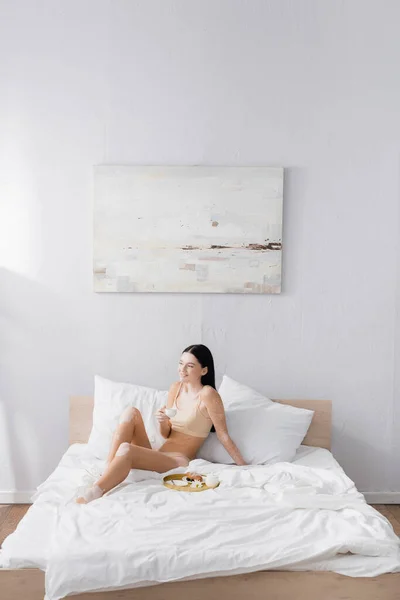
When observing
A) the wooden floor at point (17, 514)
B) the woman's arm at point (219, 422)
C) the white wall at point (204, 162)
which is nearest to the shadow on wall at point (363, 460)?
the white wall at point (204, 162)

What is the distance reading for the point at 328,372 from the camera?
3.95 m

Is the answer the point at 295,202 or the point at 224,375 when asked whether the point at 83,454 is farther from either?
the point at 295,202

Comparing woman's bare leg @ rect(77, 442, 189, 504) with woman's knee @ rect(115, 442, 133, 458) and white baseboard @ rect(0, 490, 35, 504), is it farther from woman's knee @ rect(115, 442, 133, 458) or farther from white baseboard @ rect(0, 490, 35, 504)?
white baseboard @ rect(0, 490, 35, 504)

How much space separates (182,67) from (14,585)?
2666mm

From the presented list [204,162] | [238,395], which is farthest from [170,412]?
[204,162]

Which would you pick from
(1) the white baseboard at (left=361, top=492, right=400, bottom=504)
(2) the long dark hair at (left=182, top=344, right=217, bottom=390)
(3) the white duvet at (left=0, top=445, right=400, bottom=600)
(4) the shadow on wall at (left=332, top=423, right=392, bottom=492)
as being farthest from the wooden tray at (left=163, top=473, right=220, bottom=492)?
(1) the white baseboard at (left=361, top=492, right=400, bottom=504)

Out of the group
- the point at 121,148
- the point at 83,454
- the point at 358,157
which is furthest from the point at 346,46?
the point at 83,454

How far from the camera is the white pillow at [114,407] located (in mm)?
3516

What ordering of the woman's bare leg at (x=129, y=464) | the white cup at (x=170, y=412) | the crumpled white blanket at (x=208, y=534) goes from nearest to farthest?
1. the crumpled white blanket at (x=208, y=534)
2. the woman's bare leg at (x=129, y=464)
3. the white cup at (x=170, y=412)

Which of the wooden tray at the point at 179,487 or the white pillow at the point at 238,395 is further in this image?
the white pillow at the point at 238,395

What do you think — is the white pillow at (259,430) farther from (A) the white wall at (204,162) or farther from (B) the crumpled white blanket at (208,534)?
(B) the crumpled white blanket at (208,534)

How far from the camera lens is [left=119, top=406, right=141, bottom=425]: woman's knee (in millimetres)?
3273

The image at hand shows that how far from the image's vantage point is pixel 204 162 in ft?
12.7

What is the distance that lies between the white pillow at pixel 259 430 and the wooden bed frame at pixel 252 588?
1.12 metres
